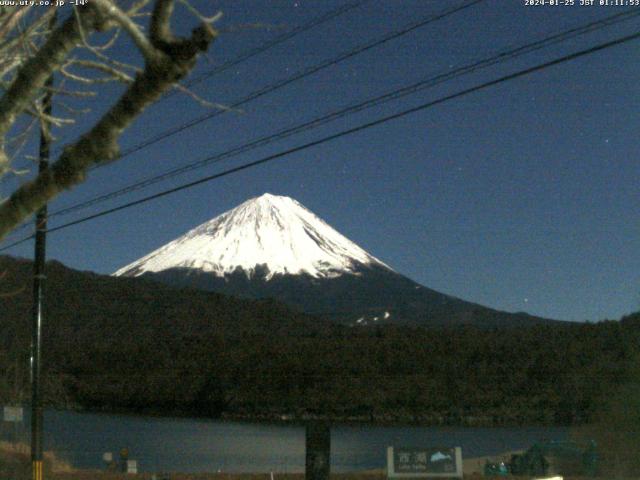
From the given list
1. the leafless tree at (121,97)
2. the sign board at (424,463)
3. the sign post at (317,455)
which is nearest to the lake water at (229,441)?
the sign post at (317,455)

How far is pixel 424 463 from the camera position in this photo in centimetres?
1811

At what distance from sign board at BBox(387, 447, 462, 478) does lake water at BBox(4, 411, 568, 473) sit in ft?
33.5

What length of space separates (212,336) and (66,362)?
8.72m

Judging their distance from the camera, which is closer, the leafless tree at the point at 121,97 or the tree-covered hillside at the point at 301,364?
the leafless tree at the point at 121,97

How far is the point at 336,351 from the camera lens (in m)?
48.9

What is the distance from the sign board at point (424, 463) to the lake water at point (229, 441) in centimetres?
1022

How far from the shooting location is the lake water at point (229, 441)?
31484 millimetres

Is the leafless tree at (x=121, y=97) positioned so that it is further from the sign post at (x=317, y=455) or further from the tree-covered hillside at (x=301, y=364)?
the tree-covered hillside at (x=301, y=364)

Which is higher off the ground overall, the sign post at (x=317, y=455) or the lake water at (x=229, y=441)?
the sign post at (x=317, y=455)

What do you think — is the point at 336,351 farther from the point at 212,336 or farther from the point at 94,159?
the point at 94,159

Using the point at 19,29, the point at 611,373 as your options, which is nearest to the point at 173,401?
the point at 611,373

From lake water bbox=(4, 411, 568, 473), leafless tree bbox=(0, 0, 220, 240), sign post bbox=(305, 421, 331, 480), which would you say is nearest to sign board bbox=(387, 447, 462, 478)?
sign post bbox=(305, 421, 331, 480)

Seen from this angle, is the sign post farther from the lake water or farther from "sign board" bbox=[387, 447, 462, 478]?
the lake water

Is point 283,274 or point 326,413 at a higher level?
point 283,274
